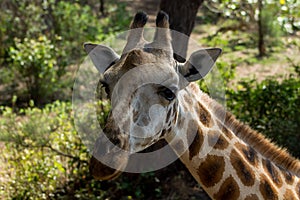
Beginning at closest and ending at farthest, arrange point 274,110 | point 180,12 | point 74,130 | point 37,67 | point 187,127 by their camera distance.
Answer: point 187,127
point 180,12
point 74,130
point 274,110
point 37,67

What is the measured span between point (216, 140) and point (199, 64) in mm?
552

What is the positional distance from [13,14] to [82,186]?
17.8ft

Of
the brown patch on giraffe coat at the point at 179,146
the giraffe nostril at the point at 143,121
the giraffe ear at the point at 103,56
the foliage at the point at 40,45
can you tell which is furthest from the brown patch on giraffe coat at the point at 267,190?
the foliage at the point at 40,45

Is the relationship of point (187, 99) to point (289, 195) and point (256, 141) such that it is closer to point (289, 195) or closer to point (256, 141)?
point (256, 141)

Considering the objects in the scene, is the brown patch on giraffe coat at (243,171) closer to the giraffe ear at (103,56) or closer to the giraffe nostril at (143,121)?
the giraffe nostril at (143,121)

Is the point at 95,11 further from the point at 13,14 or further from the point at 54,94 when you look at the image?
the point at 54,94

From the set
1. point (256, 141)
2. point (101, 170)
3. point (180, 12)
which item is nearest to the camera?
point (101, 170)

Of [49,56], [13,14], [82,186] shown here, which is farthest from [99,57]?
[13,14]

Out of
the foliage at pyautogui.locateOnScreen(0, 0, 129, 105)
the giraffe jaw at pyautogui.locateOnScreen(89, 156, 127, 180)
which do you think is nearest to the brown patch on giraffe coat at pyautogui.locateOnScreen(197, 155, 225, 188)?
the giraffe jaw at pyautogui.locateOnScreen(89, 156, 127, 180)

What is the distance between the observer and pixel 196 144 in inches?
139

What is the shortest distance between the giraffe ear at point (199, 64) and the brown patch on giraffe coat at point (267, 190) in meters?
0.83

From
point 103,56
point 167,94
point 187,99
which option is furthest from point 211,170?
point 103,56

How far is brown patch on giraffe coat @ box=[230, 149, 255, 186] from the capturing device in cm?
354

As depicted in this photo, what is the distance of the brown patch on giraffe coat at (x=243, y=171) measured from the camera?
354 centimetres
